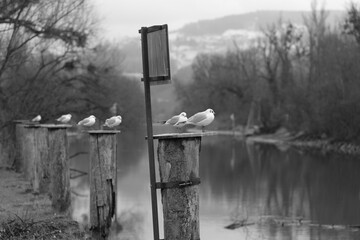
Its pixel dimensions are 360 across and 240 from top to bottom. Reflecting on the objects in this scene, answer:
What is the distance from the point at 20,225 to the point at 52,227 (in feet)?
2.39

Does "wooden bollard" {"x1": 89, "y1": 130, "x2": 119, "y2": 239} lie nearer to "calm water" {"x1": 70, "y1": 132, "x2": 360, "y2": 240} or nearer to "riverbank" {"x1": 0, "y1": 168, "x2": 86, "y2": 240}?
"riverbank" {"x1": 0, "y1": 168, "x2": 86, "y2": 240}

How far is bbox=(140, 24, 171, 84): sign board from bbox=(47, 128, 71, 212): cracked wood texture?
273 inches

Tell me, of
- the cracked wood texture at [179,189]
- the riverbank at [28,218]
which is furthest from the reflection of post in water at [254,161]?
the cracked wood texture at [179,189]

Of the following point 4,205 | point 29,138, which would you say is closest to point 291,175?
point 29,138

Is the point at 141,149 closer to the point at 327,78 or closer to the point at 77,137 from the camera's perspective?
the point at 77,137

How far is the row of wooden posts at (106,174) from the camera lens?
720cm

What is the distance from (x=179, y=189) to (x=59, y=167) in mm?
7271

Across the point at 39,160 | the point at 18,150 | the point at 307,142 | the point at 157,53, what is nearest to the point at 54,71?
the point at 18,150

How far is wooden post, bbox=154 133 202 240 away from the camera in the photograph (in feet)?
23.5

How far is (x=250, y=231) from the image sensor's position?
17141 mm

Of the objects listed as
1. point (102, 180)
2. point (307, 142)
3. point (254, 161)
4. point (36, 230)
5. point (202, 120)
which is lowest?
point (307, 142)

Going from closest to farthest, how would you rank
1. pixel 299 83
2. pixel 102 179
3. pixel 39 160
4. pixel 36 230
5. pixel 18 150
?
1. pixel 36 230
2. pixel 102 179
3. pixel 39 160
4. pixel 18 150
5. pixel 299 83

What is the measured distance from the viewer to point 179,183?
23.5 feet

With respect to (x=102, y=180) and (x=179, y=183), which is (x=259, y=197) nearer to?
(x=102, y=180)
